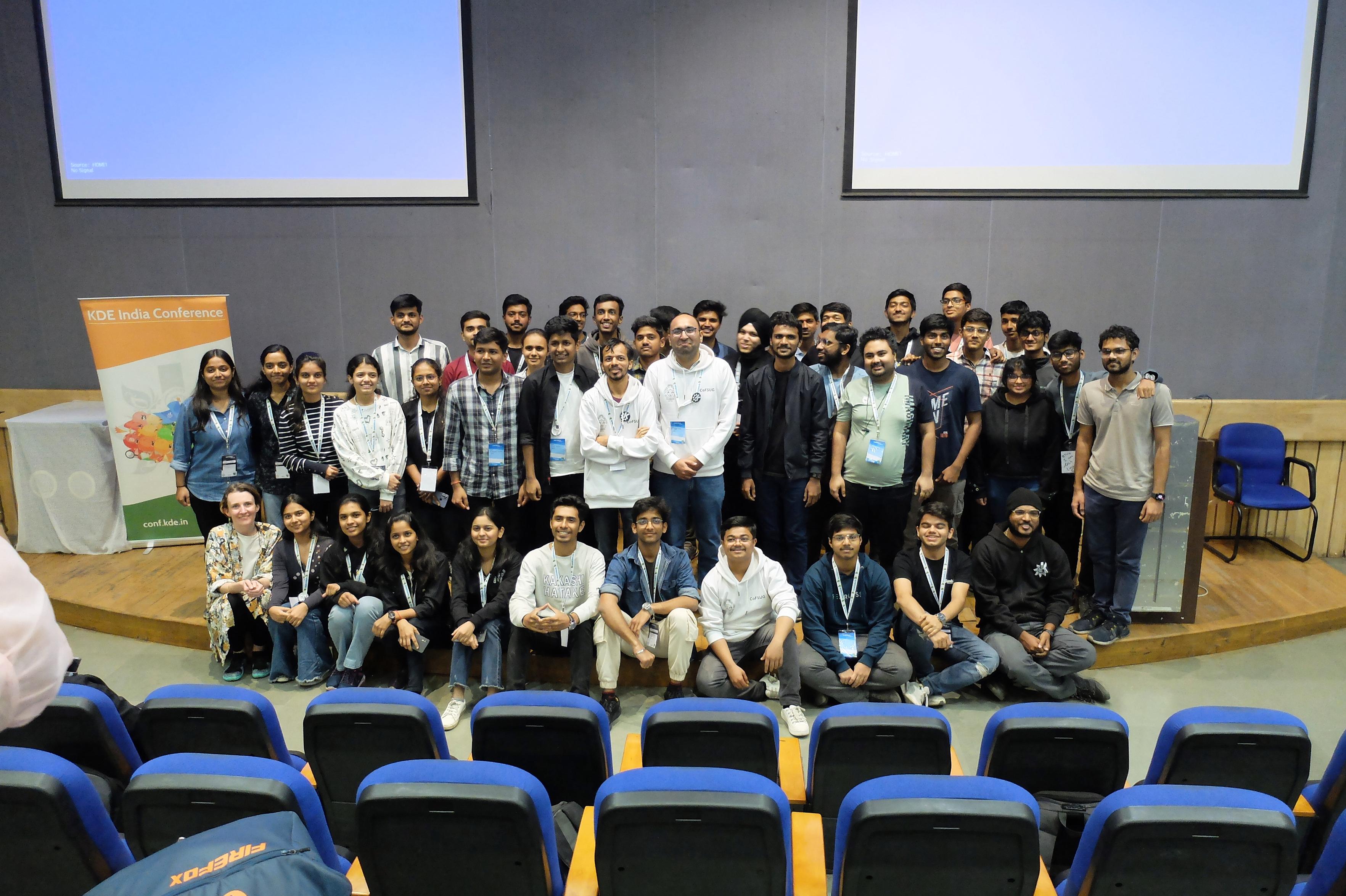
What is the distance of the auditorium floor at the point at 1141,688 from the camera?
3.47 meters

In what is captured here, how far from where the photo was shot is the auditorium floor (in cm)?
347

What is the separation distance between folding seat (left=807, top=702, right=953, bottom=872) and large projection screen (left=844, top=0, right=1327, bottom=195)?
419cm

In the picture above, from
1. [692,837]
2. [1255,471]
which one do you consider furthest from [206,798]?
[1255,471]

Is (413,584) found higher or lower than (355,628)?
higher

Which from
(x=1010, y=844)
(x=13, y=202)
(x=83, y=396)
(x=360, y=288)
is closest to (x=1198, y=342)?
(x=1010, y=844)

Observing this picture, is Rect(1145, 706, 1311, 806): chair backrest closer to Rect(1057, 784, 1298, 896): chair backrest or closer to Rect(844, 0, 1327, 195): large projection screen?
Rect(1057, 784, 1298, 896): chair backrest

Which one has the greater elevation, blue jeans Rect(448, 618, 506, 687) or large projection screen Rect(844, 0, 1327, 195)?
large projection screen Rect(844, 0, 1327, 195)

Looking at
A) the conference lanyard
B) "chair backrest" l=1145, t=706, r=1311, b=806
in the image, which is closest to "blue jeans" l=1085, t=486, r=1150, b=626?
the conference lanyard

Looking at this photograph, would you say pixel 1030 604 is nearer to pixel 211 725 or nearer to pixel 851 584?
pixel 851 584

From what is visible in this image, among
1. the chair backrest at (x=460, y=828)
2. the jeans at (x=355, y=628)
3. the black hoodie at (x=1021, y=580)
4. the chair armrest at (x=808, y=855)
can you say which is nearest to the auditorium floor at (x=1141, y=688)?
the jeans at (x=355, y=628)

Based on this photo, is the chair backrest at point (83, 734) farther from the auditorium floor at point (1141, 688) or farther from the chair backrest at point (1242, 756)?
the chair backrest at point (1242, 756)

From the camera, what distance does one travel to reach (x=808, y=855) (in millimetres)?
2023

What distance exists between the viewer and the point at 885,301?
18.6 feet

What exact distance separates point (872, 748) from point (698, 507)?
192cm
